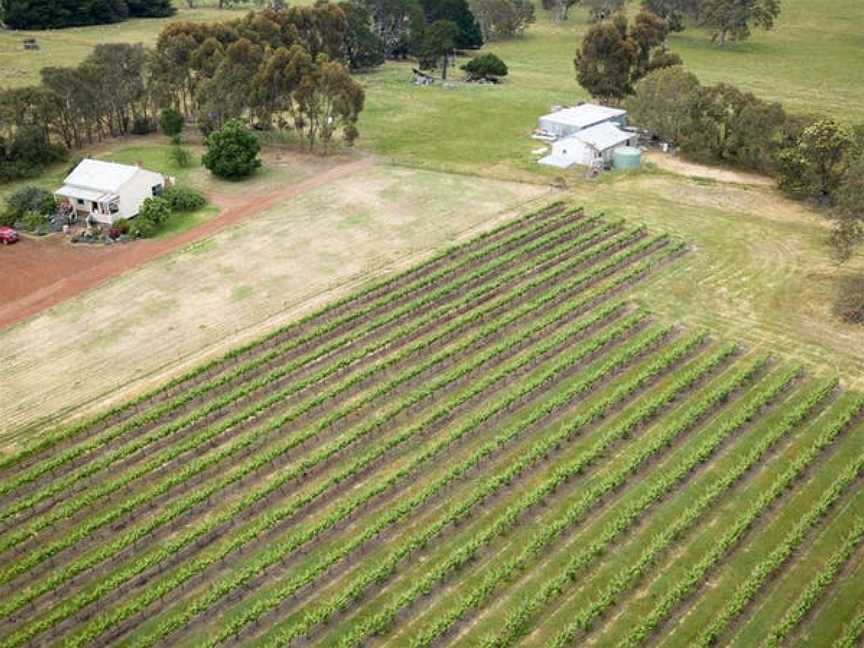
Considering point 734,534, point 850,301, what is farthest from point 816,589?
point 850,301

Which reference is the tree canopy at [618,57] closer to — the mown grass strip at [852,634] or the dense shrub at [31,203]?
the dense shrub at [31,203]

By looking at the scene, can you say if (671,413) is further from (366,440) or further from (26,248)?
(26,248)

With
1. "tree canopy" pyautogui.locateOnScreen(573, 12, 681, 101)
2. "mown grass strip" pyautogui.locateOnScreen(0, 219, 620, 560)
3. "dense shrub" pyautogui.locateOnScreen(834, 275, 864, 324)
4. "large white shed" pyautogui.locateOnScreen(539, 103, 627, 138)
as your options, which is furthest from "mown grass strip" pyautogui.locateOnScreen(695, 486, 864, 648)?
"tree canopy" pyautogui.locateOnScreen(573, 12, 681, 101)

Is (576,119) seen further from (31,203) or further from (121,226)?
(31,203)

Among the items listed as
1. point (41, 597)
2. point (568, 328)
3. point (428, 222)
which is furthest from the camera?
point (428, 222)

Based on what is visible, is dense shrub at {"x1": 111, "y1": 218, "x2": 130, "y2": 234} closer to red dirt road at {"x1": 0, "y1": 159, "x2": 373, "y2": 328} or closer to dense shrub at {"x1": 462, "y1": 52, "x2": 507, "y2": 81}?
red dirt road at {"x1": 0, "y1": 159, "x2": 373, "y2": 328}

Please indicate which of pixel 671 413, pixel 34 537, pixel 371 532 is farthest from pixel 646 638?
pixel 34 537

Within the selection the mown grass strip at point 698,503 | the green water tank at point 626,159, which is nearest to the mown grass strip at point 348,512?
the mown grass strip at point 698,503

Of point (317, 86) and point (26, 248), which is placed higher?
point (317, 86)
